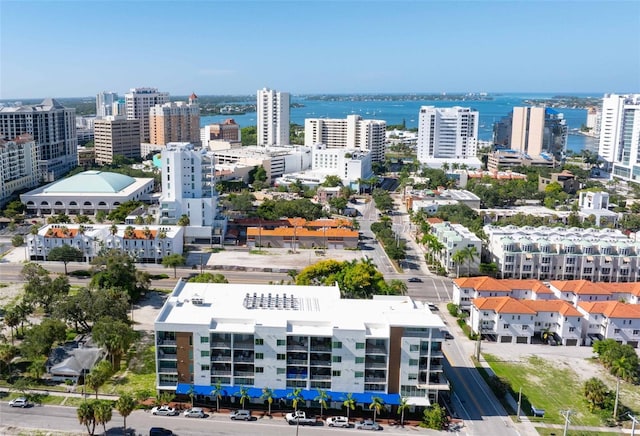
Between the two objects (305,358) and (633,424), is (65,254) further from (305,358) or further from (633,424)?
(633,424)

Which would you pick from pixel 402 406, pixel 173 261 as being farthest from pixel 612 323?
pixel 173 261

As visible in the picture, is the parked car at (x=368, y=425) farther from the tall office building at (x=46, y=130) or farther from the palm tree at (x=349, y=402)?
the tall office building at (x=46, y=130)

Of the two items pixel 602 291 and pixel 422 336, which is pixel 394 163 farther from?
pixel 422 336

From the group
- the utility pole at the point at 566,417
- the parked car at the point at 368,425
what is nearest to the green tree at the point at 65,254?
the parked car at the point at 368,425

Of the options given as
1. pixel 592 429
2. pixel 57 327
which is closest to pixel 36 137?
pixel 57 327

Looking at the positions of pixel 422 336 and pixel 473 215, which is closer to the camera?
pixel 422 336

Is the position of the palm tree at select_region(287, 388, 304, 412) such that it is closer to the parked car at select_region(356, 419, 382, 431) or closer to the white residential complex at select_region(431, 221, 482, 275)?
the parked car at select_region(356, 419, 382, 431)
